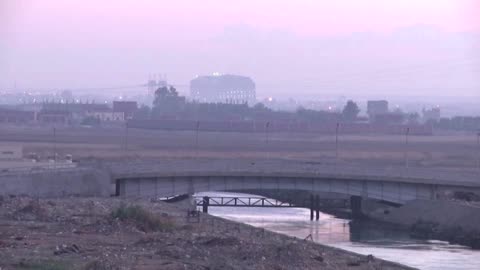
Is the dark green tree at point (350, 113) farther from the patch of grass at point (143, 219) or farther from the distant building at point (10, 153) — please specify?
the patch of grass at point (143, 219)

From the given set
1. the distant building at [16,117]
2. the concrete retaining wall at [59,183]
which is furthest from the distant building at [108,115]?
the concrete retaining wall at [59,183]

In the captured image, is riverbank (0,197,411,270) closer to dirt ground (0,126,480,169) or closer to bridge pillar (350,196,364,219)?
bridge pillar (350,196,364,219)

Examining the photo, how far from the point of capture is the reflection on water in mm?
37906

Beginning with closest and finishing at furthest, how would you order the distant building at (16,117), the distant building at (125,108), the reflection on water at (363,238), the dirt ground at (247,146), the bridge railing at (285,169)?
the reflection on water at (363,238) < the bridge railing at (285,169) < the dirt ground at (247,146) < the distant building at (16,117) < the distant building at (125,108)

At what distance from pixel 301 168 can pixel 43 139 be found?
2562 inches

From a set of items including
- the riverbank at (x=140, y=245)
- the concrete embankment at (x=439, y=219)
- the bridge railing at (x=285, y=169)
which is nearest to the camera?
the riverbank at (x=140, y=245)

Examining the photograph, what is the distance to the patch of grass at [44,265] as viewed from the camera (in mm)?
22383

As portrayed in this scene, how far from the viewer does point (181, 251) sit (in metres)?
27.1

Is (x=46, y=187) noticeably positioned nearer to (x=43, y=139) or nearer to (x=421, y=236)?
(x=421, y=236)

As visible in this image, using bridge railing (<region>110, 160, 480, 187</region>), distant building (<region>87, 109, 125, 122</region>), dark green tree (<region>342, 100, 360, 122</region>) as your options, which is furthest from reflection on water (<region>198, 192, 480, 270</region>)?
dark green tree (<region>342, 100, 360, 122</region>)

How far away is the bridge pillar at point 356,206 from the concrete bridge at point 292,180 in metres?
0.30

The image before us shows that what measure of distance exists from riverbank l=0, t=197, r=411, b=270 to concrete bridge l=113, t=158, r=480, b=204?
17279mm

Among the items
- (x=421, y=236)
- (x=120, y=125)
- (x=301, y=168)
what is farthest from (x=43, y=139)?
(x=421, y=236)

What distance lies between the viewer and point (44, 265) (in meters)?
23.0
